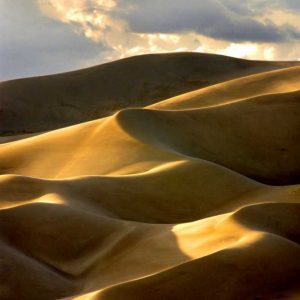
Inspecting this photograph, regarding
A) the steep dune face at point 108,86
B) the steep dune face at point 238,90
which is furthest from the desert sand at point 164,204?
the steep dune face at point 108,86

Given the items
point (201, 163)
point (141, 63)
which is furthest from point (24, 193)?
point (141, 63)

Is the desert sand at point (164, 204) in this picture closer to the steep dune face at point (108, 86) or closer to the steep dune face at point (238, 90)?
the steep dune face at point (238, 90)

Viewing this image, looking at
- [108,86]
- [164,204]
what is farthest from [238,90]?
[108,86]

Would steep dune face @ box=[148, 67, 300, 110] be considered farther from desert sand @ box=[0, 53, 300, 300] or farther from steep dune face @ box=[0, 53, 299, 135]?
steep dune face @ box=[0, 53, 299, 135]

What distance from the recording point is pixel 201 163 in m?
16.1

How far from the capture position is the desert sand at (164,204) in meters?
8.45

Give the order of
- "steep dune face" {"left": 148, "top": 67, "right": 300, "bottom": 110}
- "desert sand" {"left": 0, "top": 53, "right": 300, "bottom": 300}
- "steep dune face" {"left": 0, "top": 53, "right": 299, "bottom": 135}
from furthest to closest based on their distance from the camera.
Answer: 1. "steep dune face" {"left": 0, "top": 53, "right": 299, "bottom": 135}
2. "steep dune face" {"left": 148, "top": 67, "right": 300, "bottom": 110}
3. "desert sand" {"left": 0, "top": 53, "right": 300, "bottom": 300}

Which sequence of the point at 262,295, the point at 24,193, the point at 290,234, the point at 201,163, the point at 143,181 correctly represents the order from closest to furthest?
the point at 262,295 → the point at 290,234 → the point at 24,193 → the point at 143,181 → the point at 201,163

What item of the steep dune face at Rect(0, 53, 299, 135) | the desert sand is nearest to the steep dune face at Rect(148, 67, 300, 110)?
the desert sand

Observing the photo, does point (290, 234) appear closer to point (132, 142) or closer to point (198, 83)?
point (132, 142)

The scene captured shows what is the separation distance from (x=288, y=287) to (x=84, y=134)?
12458 mm

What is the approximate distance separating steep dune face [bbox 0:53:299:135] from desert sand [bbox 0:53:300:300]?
11.8m

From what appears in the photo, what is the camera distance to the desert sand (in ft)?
27.7

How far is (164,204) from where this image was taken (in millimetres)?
14023
